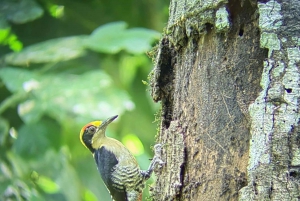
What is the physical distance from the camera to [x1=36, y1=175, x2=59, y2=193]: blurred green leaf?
184 inches

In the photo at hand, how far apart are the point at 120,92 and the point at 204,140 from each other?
1212 mm

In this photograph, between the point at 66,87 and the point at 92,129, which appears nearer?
the point at 66,87

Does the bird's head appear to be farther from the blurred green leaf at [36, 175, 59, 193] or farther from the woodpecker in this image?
the blurred green leaf at [36, 175, 59, 193]


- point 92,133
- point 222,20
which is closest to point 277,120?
point 222,20

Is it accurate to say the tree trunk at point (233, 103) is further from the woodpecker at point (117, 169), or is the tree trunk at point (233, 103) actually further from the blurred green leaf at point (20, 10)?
the blurred green leaf at point (20, 10)

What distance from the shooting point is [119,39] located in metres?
3.91

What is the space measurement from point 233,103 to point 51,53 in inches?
68.8

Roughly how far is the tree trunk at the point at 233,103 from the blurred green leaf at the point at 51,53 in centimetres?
106

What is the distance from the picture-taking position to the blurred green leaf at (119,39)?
12.7 ft

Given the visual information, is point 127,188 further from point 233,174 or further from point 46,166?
point 233,174

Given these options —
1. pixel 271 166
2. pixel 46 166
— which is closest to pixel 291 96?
pixel 271 166

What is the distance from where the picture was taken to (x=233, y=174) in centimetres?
257

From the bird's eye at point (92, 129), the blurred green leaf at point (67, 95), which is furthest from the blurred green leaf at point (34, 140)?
the blurred green leaf at point (67, 95)

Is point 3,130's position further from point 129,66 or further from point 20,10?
point 129,66
